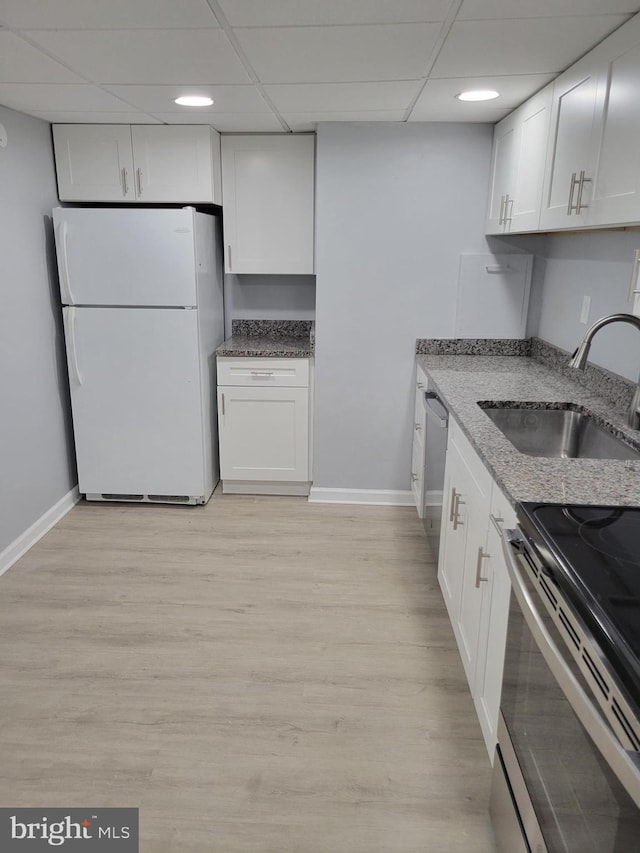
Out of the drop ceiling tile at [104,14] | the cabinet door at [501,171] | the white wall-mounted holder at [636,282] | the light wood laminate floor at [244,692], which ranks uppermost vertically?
the drop ceiling tile at [104,14]

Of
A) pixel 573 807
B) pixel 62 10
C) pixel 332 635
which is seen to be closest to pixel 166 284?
pixel 62 10

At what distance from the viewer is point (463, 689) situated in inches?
83.7

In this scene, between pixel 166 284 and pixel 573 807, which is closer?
pixel 573 807

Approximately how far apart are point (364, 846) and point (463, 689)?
693 mm

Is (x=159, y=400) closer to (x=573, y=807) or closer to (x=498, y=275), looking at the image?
(x=498, y=275)

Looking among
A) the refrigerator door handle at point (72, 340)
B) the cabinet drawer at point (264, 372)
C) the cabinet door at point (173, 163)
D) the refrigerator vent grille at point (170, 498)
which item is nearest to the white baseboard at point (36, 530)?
the refrigerator vent grille at point (170, 498)

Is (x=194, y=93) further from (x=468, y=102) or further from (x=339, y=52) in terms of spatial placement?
(x=468, y=102)

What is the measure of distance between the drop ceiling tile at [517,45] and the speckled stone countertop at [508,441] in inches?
45.8

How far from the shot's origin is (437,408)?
2.62 meters

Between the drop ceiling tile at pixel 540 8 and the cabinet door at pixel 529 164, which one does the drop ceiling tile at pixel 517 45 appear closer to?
the drop ceiling tile at pixel 540 8

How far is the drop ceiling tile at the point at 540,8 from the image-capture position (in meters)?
1.56

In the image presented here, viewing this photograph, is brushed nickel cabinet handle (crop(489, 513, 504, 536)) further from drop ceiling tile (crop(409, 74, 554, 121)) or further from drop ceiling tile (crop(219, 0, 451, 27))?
drop ceiling tile (crop(409, 74, 554, 121))

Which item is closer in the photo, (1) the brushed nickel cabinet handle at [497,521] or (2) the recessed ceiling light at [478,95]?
(1) the brushed nickel cabinet handle at [497,521]

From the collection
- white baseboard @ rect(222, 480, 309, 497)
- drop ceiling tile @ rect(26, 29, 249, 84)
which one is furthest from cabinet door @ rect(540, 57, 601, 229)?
white baseboard @ rect(222, 480, 309, 497)
